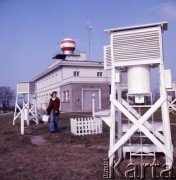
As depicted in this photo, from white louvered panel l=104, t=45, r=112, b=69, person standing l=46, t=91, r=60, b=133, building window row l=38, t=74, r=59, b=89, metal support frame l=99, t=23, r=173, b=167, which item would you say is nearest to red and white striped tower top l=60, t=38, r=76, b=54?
building window row l=38, t=74, r=59, b=89

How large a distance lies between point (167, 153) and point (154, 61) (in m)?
1.90

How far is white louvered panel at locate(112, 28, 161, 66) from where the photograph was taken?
6.14 m

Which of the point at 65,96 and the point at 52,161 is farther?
the point at 65,96

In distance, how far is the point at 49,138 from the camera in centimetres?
1081

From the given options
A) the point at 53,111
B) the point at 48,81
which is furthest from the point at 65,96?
the point at 53,111

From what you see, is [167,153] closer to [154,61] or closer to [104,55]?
[154,61]

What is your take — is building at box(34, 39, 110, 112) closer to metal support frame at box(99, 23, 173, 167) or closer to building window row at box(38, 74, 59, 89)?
building window row at box(38, 74, 59, 89)

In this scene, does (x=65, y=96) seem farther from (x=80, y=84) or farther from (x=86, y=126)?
(x=86, y=126)

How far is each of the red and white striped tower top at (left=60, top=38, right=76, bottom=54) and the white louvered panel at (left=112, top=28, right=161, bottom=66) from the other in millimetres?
43111

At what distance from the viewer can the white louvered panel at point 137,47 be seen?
6141 mm

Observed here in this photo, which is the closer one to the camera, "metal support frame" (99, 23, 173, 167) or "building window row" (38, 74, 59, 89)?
"metal support frame" (99, 23, 173, 167)

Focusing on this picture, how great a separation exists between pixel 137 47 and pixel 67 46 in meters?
43.6

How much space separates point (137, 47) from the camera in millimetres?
6238

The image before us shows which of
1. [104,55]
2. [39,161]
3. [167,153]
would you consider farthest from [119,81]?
[39,161]
